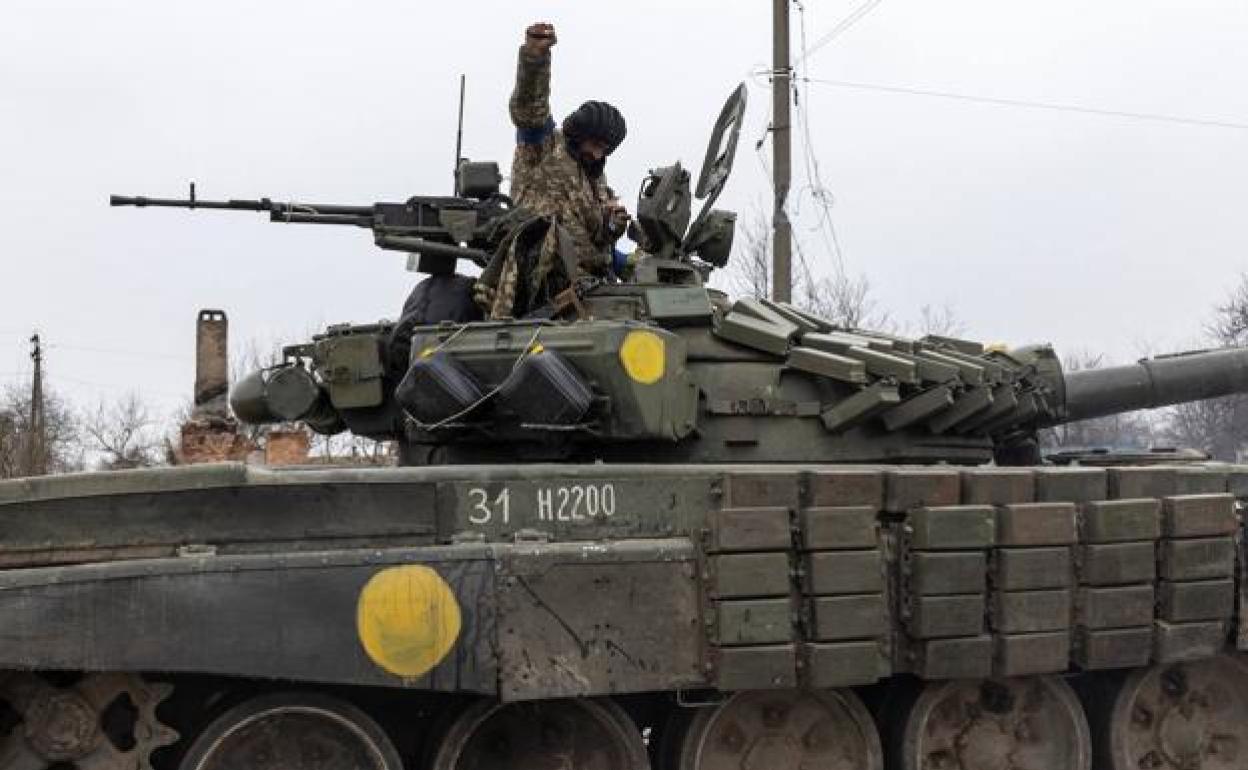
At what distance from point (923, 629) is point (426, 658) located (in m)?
2.33

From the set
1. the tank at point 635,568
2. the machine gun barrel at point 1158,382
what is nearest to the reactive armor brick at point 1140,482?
the tank at point 635,568

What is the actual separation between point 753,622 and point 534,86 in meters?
3.10

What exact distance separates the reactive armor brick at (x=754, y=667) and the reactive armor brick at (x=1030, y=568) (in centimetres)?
123

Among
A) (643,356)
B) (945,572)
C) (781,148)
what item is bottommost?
(945,572)

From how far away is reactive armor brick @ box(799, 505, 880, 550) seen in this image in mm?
5680

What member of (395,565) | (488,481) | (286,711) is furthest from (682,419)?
(286,711)

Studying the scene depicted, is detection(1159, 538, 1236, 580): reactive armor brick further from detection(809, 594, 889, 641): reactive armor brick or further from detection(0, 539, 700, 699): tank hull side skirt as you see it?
detection(0, 539, 700, 699): tank hull side skirt

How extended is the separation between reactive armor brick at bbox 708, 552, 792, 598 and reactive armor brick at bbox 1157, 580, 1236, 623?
2284mm

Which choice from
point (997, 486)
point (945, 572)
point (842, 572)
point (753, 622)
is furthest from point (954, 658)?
point (753, 622)

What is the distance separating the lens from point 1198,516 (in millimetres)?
6609

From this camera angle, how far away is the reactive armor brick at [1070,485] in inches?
249

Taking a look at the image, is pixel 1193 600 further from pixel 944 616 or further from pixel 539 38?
pixel 539 38

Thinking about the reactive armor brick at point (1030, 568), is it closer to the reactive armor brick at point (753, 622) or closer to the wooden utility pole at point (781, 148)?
the reactive armor brick at point (753, 622)

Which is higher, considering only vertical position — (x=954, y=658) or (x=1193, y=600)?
(x=1193, y=600)
